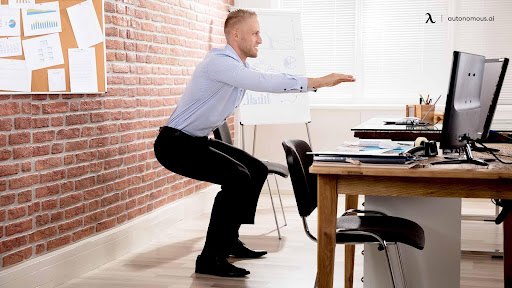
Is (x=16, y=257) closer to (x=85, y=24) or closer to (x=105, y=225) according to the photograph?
(x=105, y=225)

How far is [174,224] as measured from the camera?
5043 millimetres

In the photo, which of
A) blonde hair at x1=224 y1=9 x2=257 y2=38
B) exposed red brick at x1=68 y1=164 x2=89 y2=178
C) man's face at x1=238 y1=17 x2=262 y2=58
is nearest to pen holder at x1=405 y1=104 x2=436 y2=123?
man's face at x1=238 y1=17 x2=262 y2=58

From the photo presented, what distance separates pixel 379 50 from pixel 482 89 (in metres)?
3.49

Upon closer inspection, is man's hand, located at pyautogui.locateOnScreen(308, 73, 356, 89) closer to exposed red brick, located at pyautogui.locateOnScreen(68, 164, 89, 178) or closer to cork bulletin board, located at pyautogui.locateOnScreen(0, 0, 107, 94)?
cork bulletin board, located at pyautogui.locateOnScreen(0, 0, 107, 94)

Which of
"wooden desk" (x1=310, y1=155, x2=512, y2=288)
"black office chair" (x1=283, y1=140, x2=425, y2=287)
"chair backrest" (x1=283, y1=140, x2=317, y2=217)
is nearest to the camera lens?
"wooden desk" (x1=310, y1=155, x2=512, y2=288)

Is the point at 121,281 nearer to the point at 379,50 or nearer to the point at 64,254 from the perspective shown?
the point at 64,254

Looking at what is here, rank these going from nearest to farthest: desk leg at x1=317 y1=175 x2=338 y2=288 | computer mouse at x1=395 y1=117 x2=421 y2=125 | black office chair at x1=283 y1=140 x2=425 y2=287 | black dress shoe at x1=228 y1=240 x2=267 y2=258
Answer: desk leg at x1=317 y1=175 x2=338 y2=288 → black office chair at x1=283 y1=140 x2=425 y2=287 → black dress shoe at x1=228 y1=240 x2=267 y2=258 → computer mouse at x1=395 y1=117 x2=421 y2=125

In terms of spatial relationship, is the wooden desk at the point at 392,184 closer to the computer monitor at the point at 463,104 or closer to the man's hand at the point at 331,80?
the computer monitor at the point at 463,104

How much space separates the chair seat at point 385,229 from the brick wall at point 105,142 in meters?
1.56

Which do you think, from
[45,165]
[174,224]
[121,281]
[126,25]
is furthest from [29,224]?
[174,224]

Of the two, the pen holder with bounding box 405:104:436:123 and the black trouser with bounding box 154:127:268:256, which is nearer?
the black trouser with bounding box 154:127:268:256

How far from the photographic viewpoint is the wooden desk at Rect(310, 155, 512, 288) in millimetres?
2324

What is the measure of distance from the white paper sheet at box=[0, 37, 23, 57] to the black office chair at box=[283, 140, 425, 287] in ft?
4.56

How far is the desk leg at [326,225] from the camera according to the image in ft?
7.98
